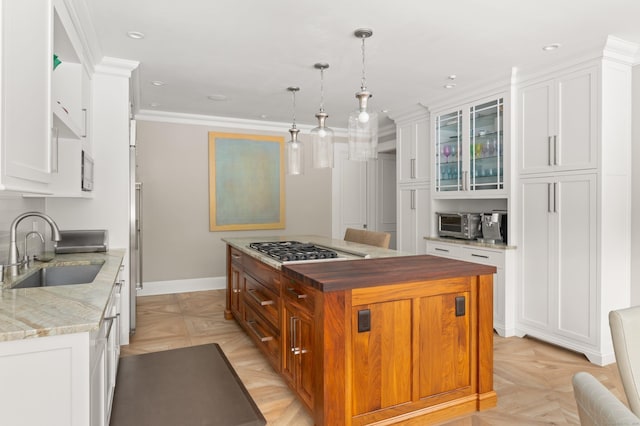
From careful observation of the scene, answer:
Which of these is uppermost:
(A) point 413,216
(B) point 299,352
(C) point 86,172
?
(C) point 86,172

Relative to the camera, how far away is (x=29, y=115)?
4.90 feet

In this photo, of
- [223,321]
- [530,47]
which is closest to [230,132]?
[223,321]

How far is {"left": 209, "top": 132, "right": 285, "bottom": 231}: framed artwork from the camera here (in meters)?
5.79

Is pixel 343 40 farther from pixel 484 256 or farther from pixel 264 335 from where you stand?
pixel 484 256

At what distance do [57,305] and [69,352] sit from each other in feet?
1.01

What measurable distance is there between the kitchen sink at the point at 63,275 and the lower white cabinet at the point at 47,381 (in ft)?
4.10

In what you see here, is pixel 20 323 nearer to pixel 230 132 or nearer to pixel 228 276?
pixel 228 276

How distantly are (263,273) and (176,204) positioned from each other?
3.17 meters

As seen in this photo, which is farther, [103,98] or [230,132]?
[230,132]

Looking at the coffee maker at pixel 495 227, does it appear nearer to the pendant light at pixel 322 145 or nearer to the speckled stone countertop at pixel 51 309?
the pendant light at pixel 322 145

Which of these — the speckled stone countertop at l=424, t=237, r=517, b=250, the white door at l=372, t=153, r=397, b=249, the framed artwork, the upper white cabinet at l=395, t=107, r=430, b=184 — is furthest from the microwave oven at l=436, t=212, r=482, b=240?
the framed artwork

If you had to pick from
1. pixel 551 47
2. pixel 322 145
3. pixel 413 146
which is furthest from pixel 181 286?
pixel 551 47

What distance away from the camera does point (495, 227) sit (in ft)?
13.1

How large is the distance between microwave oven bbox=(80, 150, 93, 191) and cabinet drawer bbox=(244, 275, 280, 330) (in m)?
1.43
